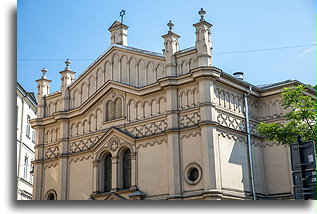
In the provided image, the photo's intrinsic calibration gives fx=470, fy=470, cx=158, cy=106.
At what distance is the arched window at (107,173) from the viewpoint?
57.3 feet

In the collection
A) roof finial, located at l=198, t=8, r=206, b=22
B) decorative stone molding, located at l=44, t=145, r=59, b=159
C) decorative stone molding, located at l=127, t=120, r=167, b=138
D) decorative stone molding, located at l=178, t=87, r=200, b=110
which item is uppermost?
roof finial, located at l=198, t=8, r=206, b=22

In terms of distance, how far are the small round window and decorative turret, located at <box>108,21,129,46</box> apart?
6.33m

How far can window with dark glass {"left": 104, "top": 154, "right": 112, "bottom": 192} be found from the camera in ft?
57.3

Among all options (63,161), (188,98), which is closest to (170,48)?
(188,98)

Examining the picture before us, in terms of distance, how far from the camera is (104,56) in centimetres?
1889

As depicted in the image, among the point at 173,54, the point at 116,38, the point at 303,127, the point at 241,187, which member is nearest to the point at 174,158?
the point at 241,187

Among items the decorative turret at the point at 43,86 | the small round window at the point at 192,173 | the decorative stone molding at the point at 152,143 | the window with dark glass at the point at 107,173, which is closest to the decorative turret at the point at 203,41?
the decorative stone molding at the point at 152,143

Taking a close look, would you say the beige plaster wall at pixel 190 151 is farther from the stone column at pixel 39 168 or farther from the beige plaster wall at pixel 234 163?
the stone column at pixel 39 168

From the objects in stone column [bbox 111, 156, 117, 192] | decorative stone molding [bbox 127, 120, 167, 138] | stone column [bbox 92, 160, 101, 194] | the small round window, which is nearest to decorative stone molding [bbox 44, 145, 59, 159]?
stone column [bbox 92, 160, 101, 194]

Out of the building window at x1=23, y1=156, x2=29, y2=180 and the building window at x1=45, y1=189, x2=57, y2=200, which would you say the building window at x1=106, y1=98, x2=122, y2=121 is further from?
the building window at x1=23, y1=156, x2=29, y2=180

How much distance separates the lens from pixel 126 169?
1711 centimetres

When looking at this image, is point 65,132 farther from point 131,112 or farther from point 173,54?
point 173,54

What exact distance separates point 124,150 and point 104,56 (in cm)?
407

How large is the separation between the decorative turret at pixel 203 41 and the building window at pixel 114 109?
3862 millimetres
